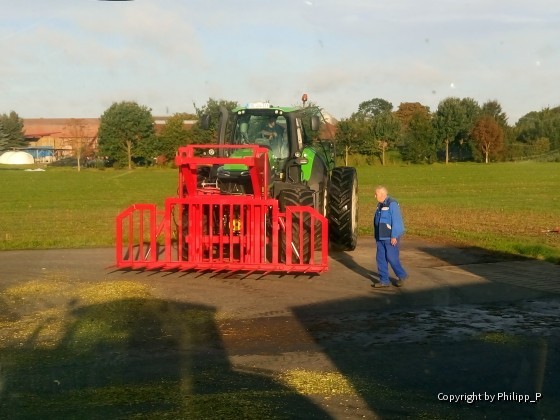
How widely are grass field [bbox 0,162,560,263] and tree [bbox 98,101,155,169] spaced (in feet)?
56.0

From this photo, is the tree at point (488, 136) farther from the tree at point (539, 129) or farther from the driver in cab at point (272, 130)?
the driver in cab at point (272, 130)

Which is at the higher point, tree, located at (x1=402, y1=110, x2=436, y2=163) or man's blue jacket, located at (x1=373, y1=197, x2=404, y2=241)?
tree, located at (x1=402, y1=110, x2=436, y2=163)

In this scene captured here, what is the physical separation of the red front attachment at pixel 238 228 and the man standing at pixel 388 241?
802 mm

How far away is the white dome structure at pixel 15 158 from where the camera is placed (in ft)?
253

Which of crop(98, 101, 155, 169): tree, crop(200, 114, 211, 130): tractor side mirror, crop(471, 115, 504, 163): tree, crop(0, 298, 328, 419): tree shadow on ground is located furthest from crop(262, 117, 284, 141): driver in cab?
crop(471, 115, 504, 163): tree

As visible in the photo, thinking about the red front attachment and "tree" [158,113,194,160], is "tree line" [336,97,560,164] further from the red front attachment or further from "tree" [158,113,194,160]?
the red front attachment

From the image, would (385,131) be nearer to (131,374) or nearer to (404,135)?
(404,135)

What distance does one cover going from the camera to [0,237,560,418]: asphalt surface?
253 inches

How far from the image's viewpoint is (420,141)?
239ft

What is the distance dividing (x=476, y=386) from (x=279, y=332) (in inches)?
106

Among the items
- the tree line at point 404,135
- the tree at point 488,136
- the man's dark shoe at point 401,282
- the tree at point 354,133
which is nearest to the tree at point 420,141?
the tree line at point 404,135

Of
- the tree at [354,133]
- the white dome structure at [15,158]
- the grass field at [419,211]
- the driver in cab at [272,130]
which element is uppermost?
the tree at [354,133]

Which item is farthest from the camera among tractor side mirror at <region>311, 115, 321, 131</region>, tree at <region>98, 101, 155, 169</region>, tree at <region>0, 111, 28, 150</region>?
tree at <region>98, 101, 155, 169</region>

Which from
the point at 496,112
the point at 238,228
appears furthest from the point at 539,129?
the point at 238,228
